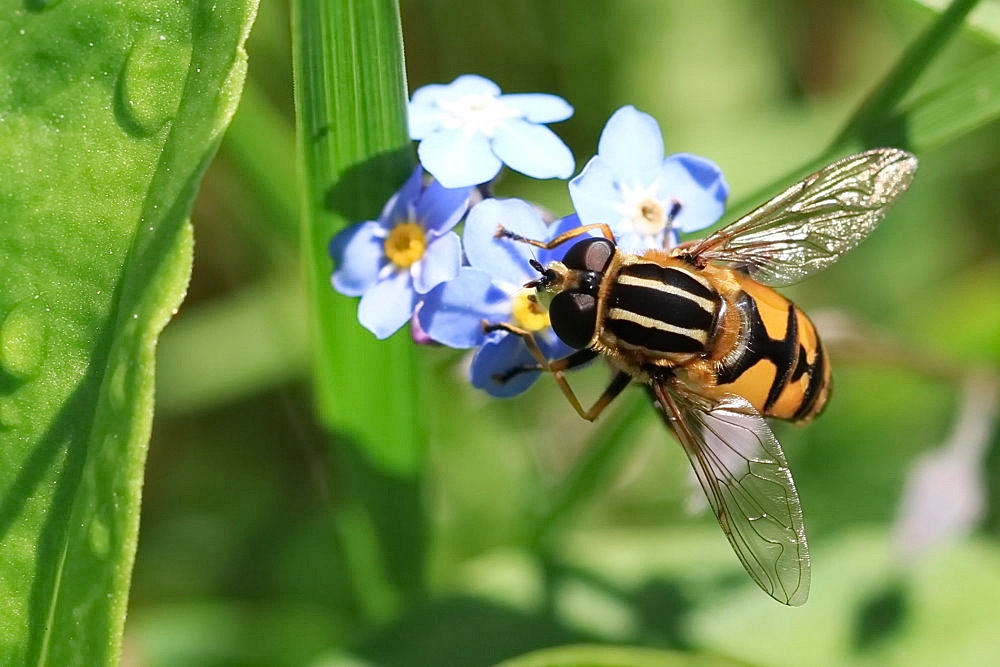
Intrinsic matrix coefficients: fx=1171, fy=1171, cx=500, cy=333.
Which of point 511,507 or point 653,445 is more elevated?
point 653,445

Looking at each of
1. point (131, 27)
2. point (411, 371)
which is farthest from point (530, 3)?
point (131, 27)

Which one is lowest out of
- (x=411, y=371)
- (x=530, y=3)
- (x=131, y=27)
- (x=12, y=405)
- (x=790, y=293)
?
(x=12, y=405)

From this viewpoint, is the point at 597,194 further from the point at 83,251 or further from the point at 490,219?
the point at 83,251

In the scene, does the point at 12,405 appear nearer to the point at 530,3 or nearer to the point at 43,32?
the point at 43,32

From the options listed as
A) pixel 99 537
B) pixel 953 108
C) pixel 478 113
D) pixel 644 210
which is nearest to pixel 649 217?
pixel 644 210

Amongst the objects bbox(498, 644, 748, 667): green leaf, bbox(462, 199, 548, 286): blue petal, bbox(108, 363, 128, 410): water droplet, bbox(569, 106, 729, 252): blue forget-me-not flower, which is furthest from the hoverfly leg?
bbox(108, 363, 128, 410): water droplet

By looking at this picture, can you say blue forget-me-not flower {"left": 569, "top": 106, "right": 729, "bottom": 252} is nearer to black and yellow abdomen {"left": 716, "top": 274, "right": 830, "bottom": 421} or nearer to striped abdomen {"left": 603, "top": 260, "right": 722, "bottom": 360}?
striped abdomen {"left": 603, "top": 260, "right": 722, "bottom": 360}
